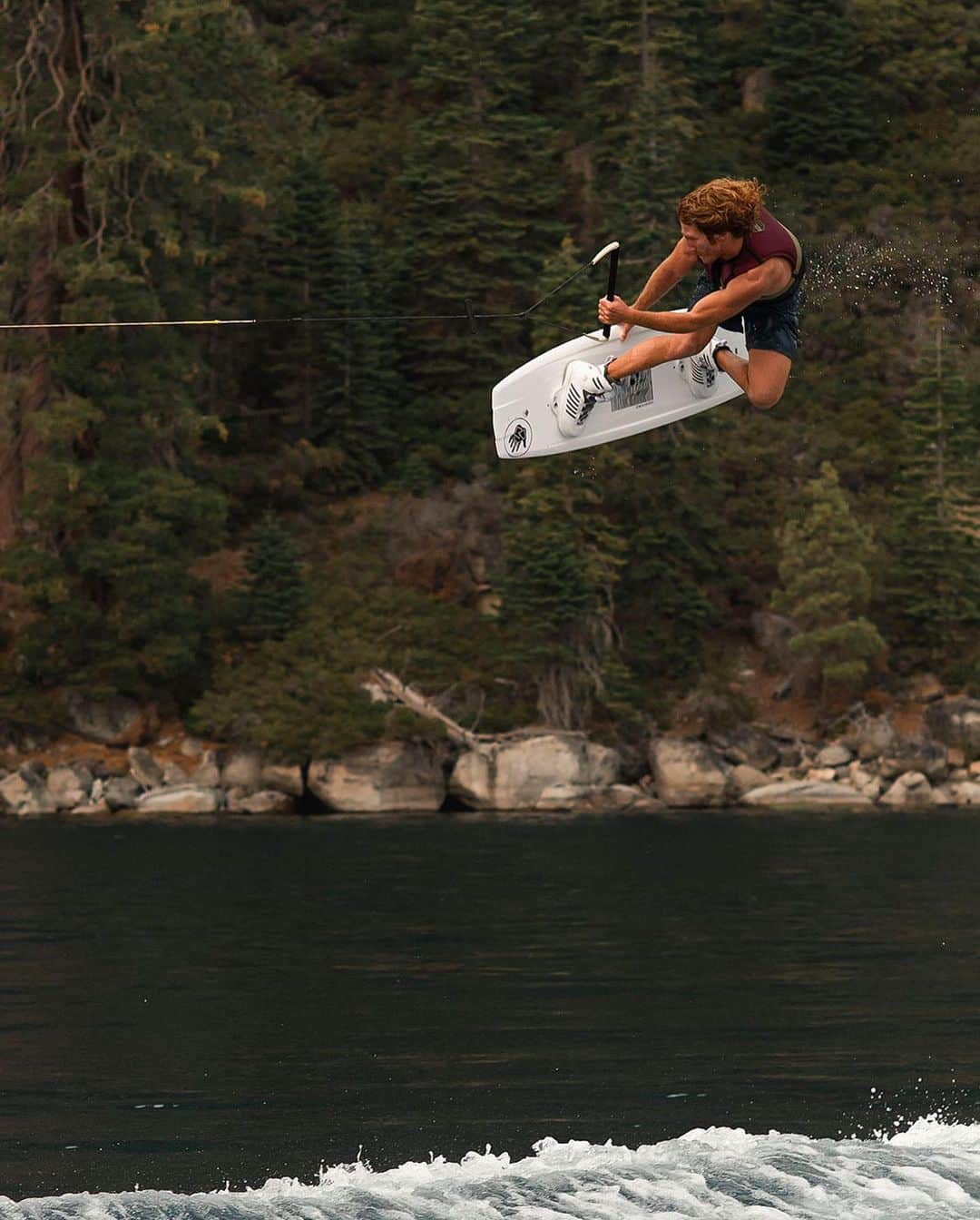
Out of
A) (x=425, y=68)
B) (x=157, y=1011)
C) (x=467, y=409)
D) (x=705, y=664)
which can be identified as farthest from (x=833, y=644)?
(x=157, y=1011)

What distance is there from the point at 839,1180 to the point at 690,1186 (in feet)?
2.63

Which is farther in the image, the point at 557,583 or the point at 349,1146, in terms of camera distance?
the point at 557,583

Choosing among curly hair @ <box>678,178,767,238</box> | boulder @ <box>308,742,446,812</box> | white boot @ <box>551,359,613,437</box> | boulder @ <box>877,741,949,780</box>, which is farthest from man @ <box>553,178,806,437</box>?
boulder @ <box>877,741,949,780</box>

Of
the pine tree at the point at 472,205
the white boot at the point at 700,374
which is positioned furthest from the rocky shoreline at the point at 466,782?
the white boot at the point at 700,374

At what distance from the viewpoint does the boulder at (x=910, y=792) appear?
45812 millimetres

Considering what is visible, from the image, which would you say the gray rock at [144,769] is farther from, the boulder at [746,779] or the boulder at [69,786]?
the boulder at [746,779]

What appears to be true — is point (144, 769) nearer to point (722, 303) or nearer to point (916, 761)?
point (916, 761)

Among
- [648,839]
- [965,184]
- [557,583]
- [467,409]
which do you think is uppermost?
[965,184]

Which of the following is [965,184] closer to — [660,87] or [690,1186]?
[660,87]

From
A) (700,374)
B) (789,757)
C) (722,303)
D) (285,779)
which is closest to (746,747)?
(789,757)

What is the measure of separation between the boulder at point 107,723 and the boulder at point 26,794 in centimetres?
207

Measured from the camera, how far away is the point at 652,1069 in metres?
16.6

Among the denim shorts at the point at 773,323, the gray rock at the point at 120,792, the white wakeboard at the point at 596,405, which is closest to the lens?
the denim shorts at the point at 773,323

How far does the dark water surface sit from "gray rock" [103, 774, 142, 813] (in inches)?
392
